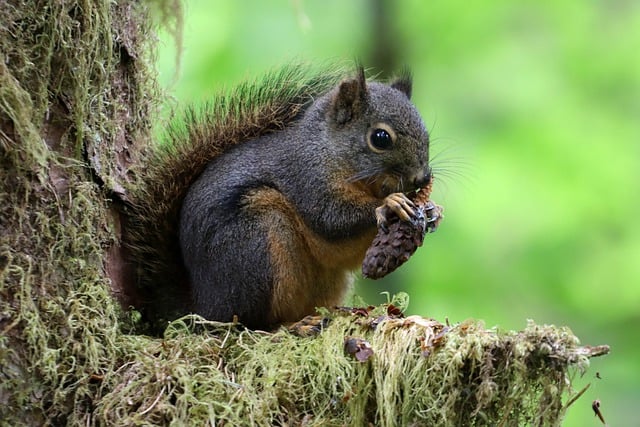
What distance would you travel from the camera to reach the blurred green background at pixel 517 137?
5539mm

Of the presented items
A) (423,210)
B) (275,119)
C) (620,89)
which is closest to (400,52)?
(620,89)

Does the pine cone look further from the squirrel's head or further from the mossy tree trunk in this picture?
the mossy tree trunk

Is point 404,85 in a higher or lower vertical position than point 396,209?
higher

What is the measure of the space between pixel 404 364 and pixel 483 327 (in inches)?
9.2

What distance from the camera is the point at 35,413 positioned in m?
2.00

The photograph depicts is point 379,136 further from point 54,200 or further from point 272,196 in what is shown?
point 54,200

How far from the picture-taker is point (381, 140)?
298 centimetres

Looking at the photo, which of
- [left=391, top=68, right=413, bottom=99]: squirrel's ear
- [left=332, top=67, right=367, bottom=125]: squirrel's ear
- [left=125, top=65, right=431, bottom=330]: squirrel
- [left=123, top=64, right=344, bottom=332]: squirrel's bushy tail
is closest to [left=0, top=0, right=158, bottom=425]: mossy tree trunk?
[left=123, top=64, right=344, bottom=332]: squirrel's bushy tail

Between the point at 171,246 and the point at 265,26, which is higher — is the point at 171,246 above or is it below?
below

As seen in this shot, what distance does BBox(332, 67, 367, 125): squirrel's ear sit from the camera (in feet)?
9.92

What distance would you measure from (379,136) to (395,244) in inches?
23.7

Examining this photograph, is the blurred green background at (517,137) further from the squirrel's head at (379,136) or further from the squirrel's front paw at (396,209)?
→ the squirrel's front paw at (396,209)

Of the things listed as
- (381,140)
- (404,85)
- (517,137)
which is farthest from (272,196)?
(517,137)

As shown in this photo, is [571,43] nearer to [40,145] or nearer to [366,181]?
[366,181]
